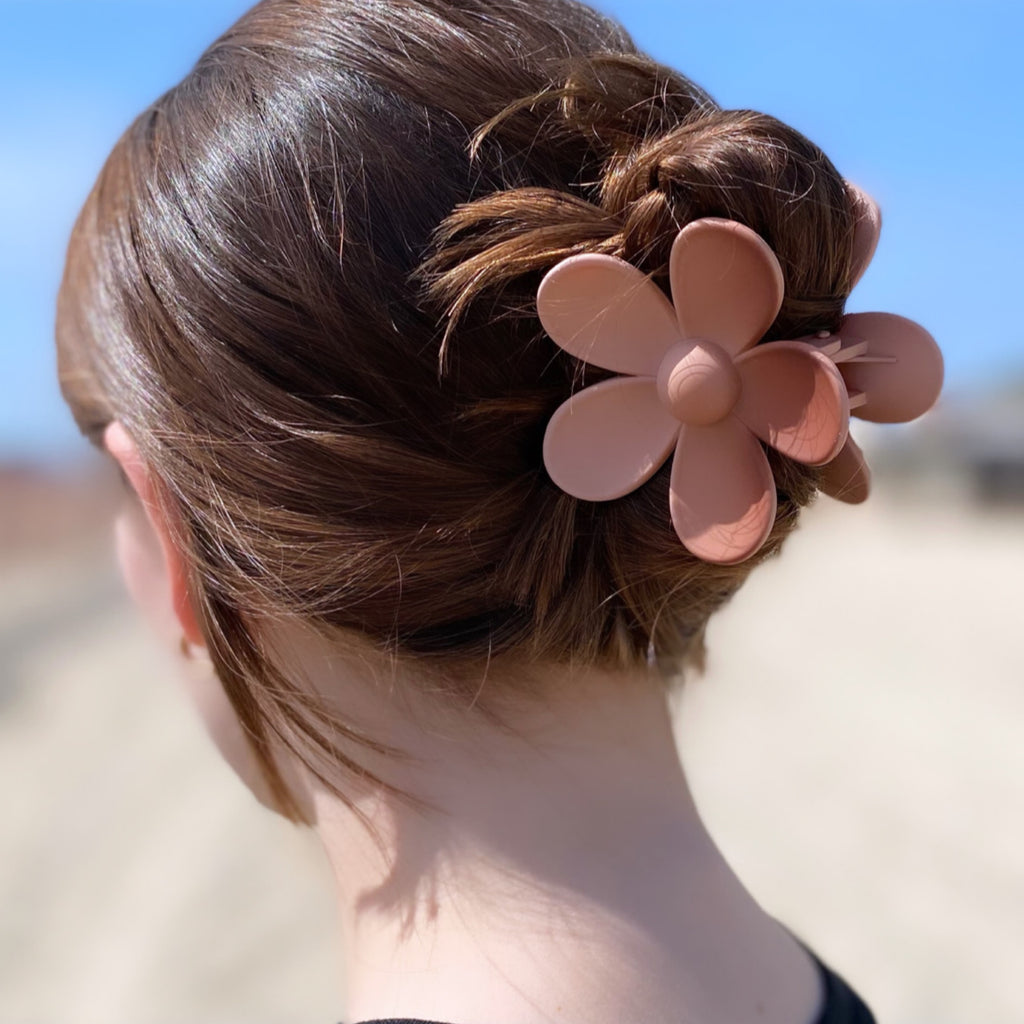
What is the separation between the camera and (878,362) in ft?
2.98

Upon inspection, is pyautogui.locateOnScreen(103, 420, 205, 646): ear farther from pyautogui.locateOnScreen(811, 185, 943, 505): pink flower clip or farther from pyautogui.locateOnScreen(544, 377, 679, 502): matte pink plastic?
pyautogui.locateOnScreen(811, 185, 943, 505): pink flower clip

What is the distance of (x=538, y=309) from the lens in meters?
0.81

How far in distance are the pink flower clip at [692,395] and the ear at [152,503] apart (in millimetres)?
406

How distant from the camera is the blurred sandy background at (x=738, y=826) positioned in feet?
11.0

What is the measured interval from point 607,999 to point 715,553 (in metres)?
0.41

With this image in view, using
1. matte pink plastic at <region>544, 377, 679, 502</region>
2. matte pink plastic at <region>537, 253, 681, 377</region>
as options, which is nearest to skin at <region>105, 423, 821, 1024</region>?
matte pink plastic at <region>544, 377, 679, 502</region>

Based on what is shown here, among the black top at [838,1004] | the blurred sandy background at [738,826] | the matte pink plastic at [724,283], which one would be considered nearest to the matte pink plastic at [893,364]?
the matte pink plastic at [724,283]

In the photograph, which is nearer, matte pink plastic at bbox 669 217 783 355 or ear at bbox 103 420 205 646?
matte pink plastic at bbox 669 217 783 355

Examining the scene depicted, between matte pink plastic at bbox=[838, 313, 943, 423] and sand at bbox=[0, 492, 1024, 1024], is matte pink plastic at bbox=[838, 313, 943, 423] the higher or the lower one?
the higher one

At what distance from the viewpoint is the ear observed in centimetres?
98

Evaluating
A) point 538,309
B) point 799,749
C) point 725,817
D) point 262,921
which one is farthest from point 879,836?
point 538,309

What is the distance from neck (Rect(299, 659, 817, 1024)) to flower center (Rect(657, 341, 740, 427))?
12.1 inches

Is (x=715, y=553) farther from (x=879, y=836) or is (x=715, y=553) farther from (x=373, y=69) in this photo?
(x=879, y=836)

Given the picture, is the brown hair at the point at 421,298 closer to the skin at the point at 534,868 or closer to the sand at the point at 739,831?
the skin at the point at 534,868
